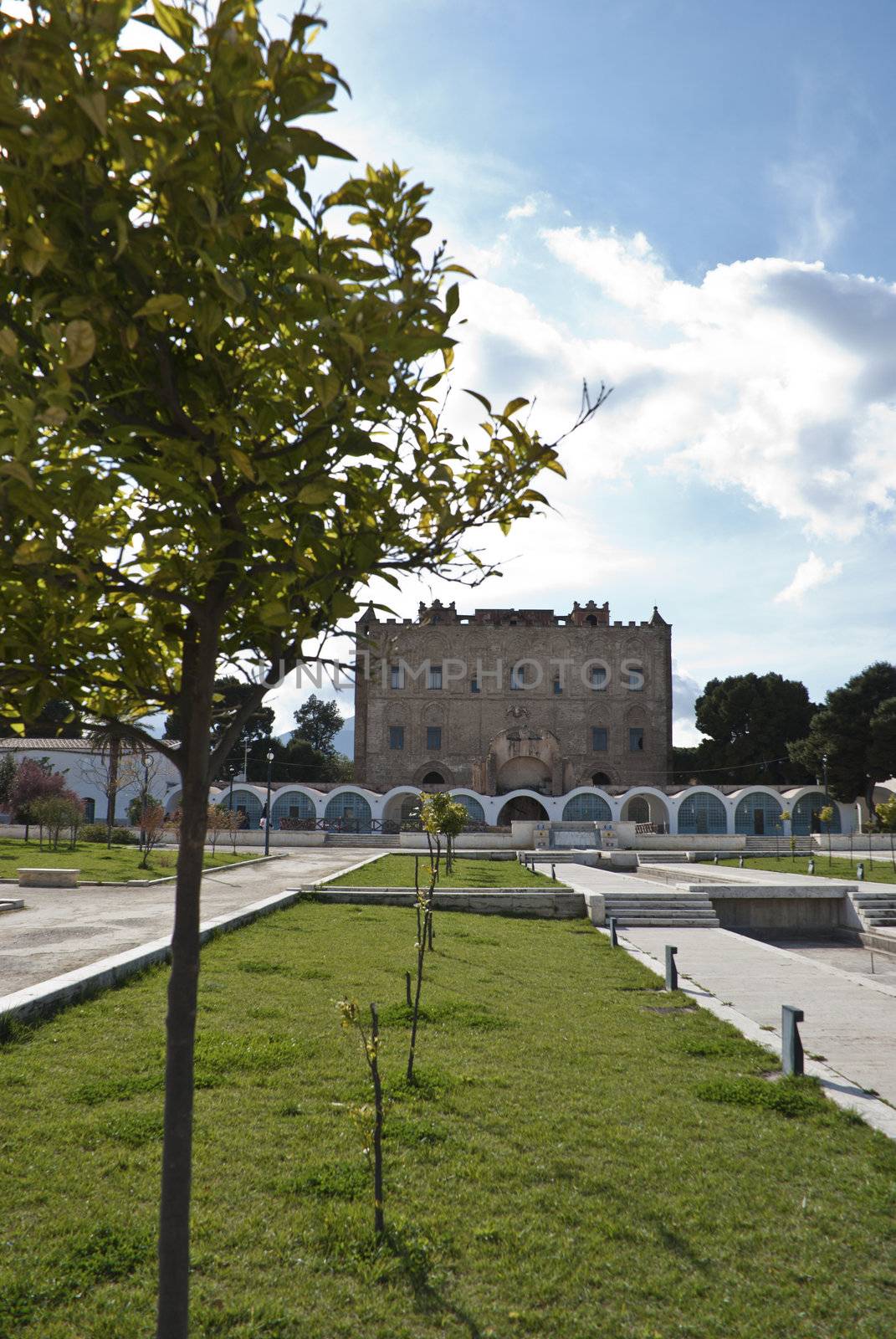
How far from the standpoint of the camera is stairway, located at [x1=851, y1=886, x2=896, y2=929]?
18062 millimetres

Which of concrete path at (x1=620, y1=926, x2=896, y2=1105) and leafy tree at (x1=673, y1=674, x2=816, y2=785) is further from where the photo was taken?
leafy tree at (x1=673, y1=674, x2=816, y2=785)

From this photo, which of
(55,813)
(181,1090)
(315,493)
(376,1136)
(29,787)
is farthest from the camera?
(29,787)

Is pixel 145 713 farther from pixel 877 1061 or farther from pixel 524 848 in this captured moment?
pixel 524 848

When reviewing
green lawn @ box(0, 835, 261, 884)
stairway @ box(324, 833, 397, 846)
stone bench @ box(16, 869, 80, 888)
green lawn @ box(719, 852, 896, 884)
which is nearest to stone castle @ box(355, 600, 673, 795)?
stairway @ box(324, 833, 397, 846)

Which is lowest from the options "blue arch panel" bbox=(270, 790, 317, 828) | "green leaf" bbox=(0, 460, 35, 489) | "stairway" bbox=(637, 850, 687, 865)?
"stairway" bbox=(637, 850, 687, 865)

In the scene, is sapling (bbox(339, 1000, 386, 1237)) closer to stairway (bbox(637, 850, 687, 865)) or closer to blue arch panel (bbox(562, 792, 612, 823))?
stairway (bbox(637, 850, 687, 865))

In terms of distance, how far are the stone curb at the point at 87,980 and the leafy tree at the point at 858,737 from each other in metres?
41.8

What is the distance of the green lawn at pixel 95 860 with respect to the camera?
66.7 feet

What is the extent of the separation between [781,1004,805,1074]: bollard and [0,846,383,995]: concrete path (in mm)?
6756

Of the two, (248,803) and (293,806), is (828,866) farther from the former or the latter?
(248,803)

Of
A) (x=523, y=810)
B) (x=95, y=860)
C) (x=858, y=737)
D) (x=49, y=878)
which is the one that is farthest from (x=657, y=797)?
(x=49, y=878)

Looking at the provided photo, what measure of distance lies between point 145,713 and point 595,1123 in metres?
3.90

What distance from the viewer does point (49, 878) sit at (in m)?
17.6

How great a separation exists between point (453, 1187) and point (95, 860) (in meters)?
22.6
